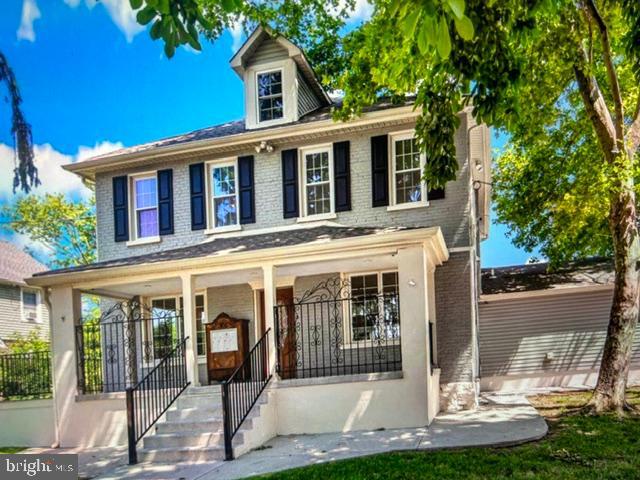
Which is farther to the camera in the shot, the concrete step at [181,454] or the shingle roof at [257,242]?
the shingle roof at [257,242]

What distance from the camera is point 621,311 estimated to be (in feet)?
30.6

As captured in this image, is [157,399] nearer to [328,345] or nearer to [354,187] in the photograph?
[328,345]

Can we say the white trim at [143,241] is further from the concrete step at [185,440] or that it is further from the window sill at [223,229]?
the concrete step at [185,440]

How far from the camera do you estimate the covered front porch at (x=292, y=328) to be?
873cm

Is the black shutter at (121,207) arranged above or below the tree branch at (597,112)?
below

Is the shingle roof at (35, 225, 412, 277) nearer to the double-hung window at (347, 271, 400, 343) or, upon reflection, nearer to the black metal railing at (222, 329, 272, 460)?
the double-hung window at (347, 271, 400, 343)

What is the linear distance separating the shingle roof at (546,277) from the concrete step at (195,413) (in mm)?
8036

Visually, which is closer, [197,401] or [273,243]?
[197,401]

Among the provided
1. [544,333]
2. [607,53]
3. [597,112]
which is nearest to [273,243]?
[597,112]

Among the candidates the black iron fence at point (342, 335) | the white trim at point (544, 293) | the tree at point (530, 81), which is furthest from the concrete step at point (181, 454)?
the white trim at point (544, 293)

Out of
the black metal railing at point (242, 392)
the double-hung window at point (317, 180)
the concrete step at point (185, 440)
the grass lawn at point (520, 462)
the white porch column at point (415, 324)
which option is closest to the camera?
the grass lawn at point (520, 462)

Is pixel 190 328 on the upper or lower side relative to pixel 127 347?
upper

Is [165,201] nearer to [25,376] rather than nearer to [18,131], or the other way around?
[25,376]

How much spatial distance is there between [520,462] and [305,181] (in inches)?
290
